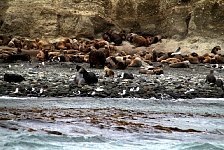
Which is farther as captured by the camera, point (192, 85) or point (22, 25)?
point (22, 25)

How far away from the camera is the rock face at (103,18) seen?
127 ft

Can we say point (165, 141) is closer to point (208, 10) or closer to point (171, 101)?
point (171, 101)

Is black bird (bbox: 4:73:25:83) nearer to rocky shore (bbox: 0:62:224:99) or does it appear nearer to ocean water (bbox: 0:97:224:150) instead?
rocky shore (bbox: 0:62:224:99)

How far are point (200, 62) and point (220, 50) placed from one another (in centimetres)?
387

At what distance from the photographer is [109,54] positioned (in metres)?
29.2

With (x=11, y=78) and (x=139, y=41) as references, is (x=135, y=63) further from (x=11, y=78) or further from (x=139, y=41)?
(x=139, y=41)

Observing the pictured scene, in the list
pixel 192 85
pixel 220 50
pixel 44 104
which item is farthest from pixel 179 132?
pixel 220 50

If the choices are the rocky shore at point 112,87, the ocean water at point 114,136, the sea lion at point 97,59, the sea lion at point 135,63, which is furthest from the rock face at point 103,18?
the ocean water at point 114,136

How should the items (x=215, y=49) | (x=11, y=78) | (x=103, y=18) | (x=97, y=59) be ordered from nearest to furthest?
(x=11, y=78) < (x=97, y=59) < (x=215, y=49) < (x=103, y=18)

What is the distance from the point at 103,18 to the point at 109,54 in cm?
1127

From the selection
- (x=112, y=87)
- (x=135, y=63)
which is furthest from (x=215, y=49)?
(x=112, y=87)

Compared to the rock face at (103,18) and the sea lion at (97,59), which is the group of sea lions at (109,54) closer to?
the sea lion at (97,59)

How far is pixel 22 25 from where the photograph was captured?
39.1 metres

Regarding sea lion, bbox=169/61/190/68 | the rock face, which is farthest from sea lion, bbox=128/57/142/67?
the rock face
